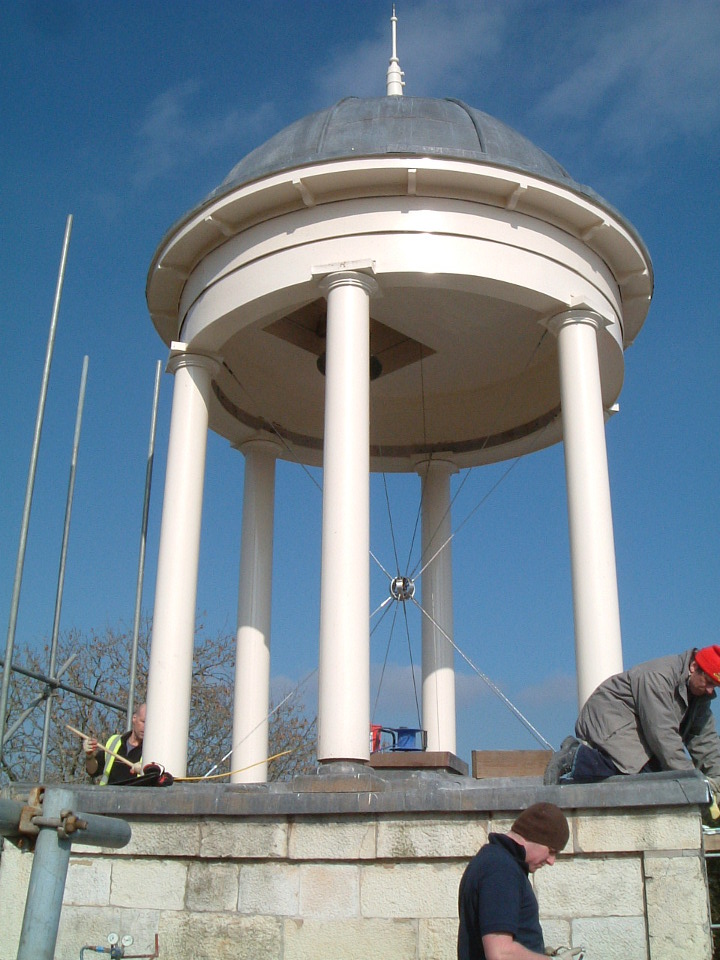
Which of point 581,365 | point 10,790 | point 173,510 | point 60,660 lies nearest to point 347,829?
point 10,790

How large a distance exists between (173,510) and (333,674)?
3.89 metres

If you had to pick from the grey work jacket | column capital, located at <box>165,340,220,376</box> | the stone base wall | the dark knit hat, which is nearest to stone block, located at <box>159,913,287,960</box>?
the stone base wall

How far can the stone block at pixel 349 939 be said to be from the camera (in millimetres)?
8266

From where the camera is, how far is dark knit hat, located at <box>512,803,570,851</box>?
16.5 ft

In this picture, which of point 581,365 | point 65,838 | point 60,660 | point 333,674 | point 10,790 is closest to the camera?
point 65,838

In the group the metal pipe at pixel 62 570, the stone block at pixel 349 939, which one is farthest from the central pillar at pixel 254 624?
the stone block at pixel 349 939

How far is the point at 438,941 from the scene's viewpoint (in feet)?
26.9

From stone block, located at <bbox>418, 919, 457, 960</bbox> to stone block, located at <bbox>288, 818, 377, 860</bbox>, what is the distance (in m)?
0.76

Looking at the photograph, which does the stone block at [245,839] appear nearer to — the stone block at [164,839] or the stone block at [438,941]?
the stone block at [164,839]

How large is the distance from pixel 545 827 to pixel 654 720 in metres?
4.21

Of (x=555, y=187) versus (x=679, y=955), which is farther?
(x=555, y=187)

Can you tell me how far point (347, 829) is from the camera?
877 centimetres

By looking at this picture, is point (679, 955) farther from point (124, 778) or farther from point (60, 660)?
point (60, 660)

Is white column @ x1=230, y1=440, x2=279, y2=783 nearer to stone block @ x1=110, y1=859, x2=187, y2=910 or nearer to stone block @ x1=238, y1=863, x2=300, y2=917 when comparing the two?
stone block @ x1=110, y1=859, x2=187, y2=910
